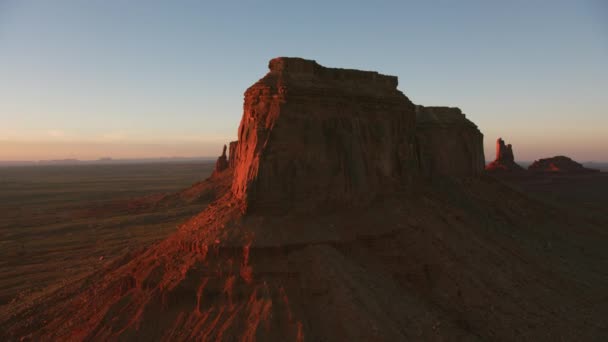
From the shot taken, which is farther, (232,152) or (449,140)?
(232,152)

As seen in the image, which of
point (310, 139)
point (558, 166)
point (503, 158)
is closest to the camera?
point (310, 139)

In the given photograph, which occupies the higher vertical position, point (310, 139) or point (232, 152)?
point (232, 152)

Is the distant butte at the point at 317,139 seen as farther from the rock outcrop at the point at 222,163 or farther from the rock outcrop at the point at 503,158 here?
the rock outcrop at the point at 503,158

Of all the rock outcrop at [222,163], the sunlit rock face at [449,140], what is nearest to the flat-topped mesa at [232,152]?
the rock outcrop at [222,163]

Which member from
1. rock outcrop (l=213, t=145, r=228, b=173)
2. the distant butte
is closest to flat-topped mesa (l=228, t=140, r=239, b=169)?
rock outcrop (l=213, t=145, r=228, b=173)

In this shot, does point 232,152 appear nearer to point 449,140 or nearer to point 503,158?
point 449,140

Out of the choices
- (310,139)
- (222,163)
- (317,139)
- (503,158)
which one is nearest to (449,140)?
(317,139)
